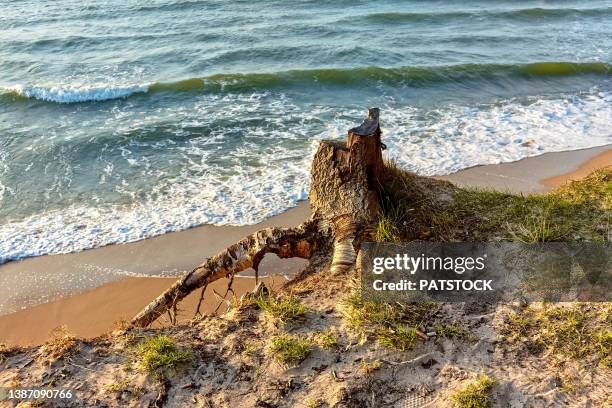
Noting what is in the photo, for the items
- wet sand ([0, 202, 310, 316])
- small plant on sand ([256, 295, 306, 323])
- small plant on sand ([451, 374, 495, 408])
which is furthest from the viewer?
wet sand ([0, 202, 310, 316])

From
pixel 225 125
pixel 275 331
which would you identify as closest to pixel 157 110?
pixel 225 125

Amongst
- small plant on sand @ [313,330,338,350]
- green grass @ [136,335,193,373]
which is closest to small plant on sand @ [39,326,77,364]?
green grass @ [136,335,193,373]

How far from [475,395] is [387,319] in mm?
907

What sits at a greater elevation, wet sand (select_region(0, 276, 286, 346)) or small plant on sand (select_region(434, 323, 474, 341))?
small plant on sand (select_region(434, 323, 474, 341))

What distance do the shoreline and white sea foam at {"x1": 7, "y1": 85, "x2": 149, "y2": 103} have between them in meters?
6.83

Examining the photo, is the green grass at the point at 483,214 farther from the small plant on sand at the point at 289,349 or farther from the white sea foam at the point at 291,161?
the white sea foam at the point at 291,161

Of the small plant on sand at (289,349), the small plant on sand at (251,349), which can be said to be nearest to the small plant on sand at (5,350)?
the small plant on sand at (251,349)

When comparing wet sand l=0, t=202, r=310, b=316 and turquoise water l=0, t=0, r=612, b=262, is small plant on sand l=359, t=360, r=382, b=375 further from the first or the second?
turquoise water l=0, t=0, r=612, b=262

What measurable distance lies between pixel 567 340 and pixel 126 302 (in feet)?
16.3

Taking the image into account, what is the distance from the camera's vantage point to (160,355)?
3916 mm

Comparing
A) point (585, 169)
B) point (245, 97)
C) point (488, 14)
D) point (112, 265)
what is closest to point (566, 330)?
point (112, 265)

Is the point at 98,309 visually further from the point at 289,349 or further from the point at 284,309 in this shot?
the point at 289,349

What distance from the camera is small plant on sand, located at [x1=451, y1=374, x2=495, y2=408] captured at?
11.3 feet

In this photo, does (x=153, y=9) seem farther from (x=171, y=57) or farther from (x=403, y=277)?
(x=403, y=277)
